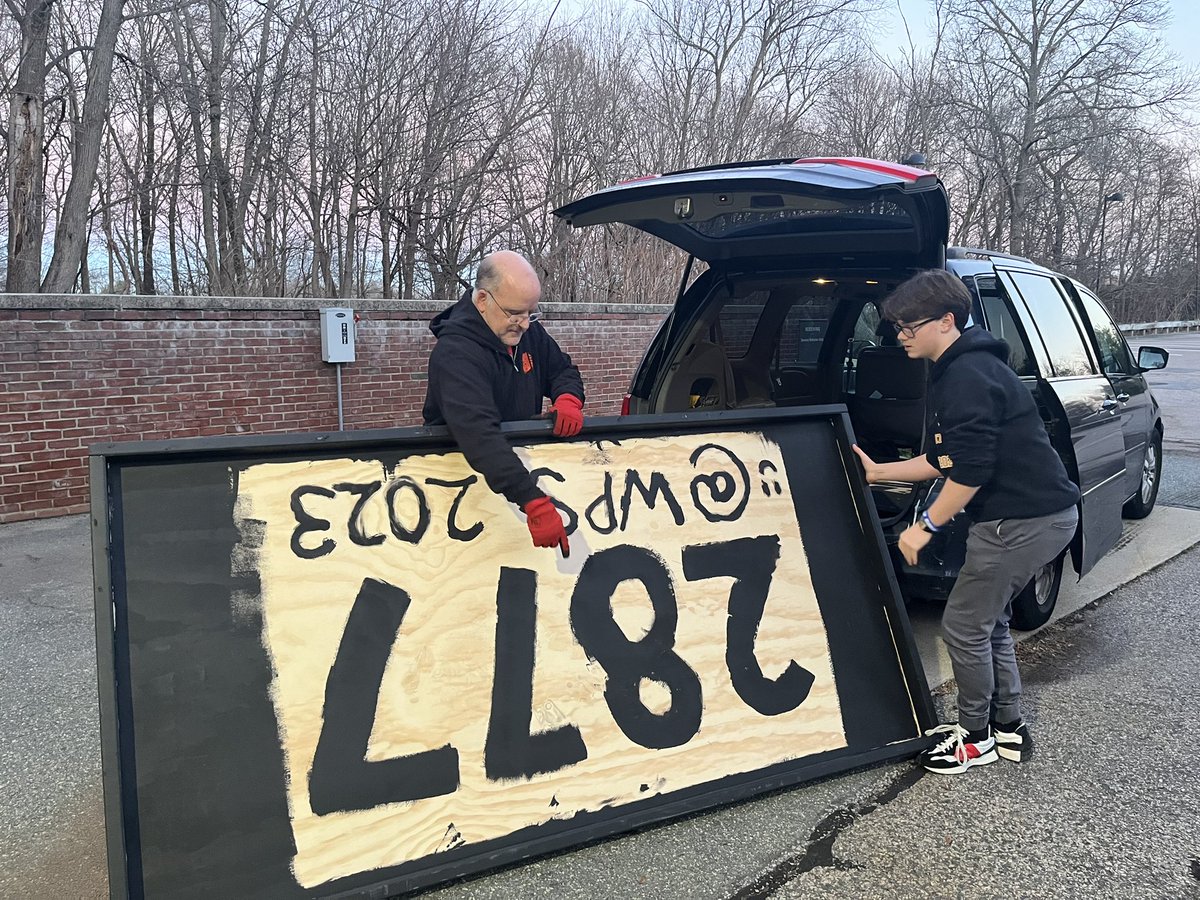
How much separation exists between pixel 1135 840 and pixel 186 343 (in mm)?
6839

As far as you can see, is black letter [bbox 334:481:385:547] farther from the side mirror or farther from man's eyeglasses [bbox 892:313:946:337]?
the side mirror

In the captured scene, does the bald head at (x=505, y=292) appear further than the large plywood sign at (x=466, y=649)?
Yes

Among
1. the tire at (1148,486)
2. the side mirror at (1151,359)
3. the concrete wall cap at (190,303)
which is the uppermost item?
the concrete wall cap at (190,303)

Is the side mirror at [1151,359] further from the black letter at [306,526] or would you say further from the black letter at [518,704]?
the black letter at [306,526]

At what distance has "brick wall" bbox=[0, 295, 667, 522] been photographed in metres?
6.16

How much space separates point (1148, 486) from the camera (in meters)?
6.74

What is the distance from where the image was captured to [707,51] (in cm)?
1647

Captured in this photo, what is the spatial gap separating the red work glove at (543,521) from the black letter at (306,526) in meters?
0.57

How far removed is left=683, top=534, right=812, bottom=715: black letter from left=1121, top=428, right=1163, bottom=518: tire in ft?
16.4

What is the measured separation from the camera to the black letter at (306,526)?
2324mm

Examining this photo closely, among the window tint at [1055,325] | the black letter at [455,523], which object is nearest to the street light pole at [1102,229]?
the window tint at [1055,325]

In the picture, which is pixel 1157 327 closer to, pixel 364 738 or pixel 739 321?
pixel 739 321

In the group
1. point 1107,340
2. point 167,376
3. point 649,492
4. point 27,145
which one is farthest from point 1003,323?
point 27,145

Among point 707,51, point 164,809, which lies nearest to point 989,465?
point 164,809
